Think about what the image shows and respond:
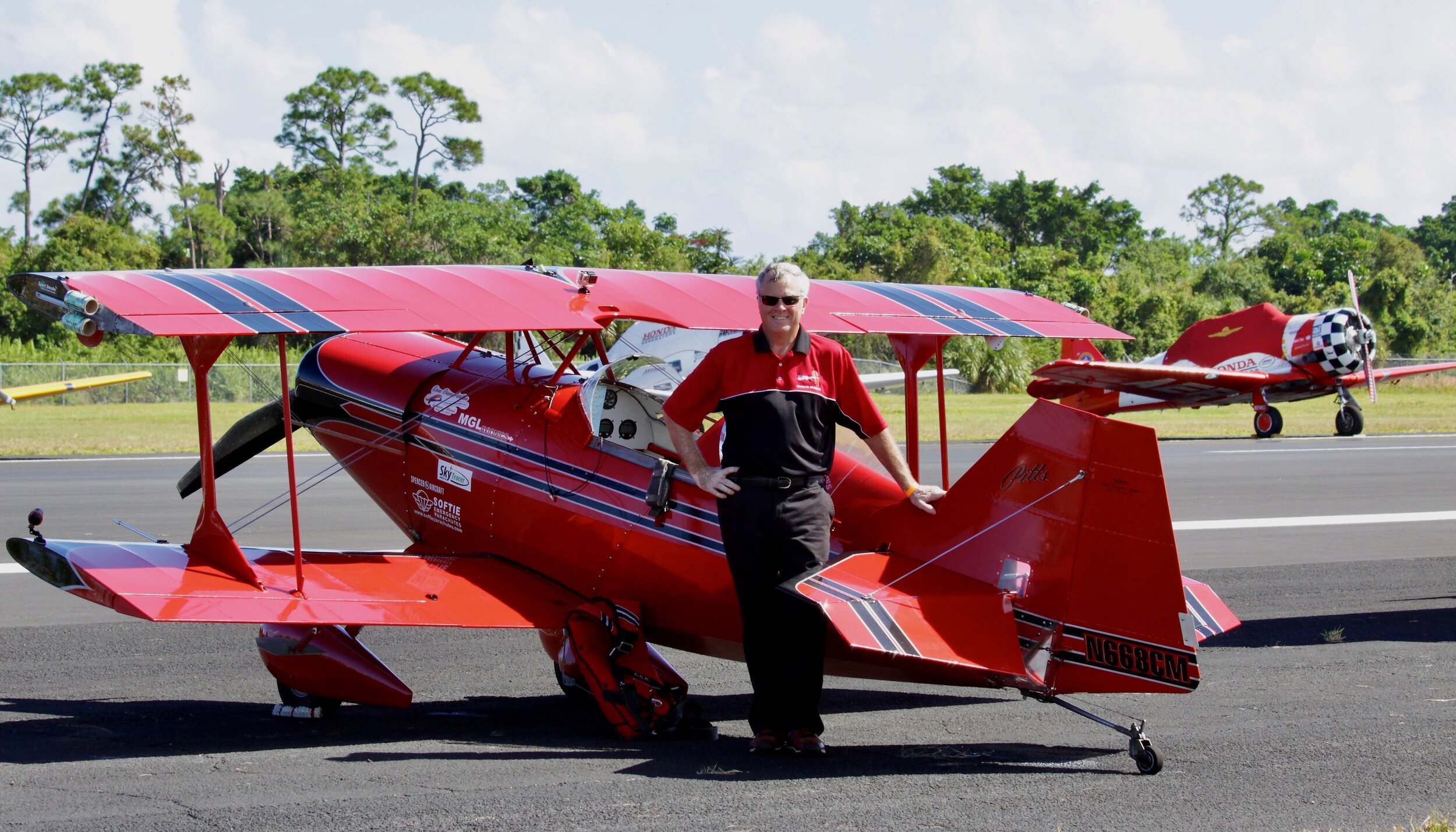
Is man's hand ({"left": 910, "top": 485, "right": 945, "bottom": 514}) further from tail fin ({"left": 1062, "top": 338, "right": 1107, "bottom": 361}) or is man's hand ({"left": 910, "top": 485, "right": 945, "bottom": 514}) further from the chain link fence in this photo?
the chain link fence

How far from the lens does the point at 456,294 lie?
19.7 ft

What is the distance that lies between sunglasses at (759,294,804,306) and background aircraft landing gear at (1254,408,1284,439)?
23.0 metres

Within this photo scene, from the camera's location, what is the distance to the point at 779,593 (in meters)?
4.86

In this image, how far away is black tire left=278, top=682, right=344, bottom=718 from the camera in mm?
5926

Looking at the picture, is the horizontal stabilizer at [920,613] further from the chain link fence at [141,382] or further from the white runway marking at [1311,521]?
the chain link fence at [141,382]

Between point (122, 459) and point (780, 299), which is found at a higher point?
point (780, 299)

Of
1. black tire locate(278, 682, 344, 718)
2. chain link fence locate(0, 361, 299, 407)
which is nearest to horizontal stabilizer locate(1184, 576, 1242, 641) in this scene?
black tire locate(278, 682, 344, 718)

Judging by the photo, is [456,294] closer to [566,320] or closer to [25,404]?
[566,320]

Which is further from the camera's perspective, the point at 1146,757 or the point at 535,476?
the point at 535,476

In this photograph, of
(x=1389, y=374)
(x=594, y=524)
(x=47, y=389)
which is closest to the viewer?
(x=594, y=524)

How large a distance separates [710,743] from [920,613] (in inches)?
47.8

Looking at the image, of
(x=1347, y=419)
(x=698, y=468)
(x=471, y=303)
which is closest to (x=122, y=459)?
(x=471, y=303)

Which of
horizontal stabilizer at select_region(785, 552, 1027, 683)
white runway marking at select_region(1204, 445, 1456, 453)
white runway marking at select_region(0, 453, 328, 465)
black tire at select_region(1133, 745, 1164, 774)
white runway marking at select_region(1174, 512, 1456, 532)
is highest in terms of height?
horizontal stabilizer at select_region(785, 552, 1027, 683)

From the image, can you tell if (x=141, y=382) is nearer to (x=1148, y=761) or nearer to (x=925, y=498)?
(x=925, y=498)
